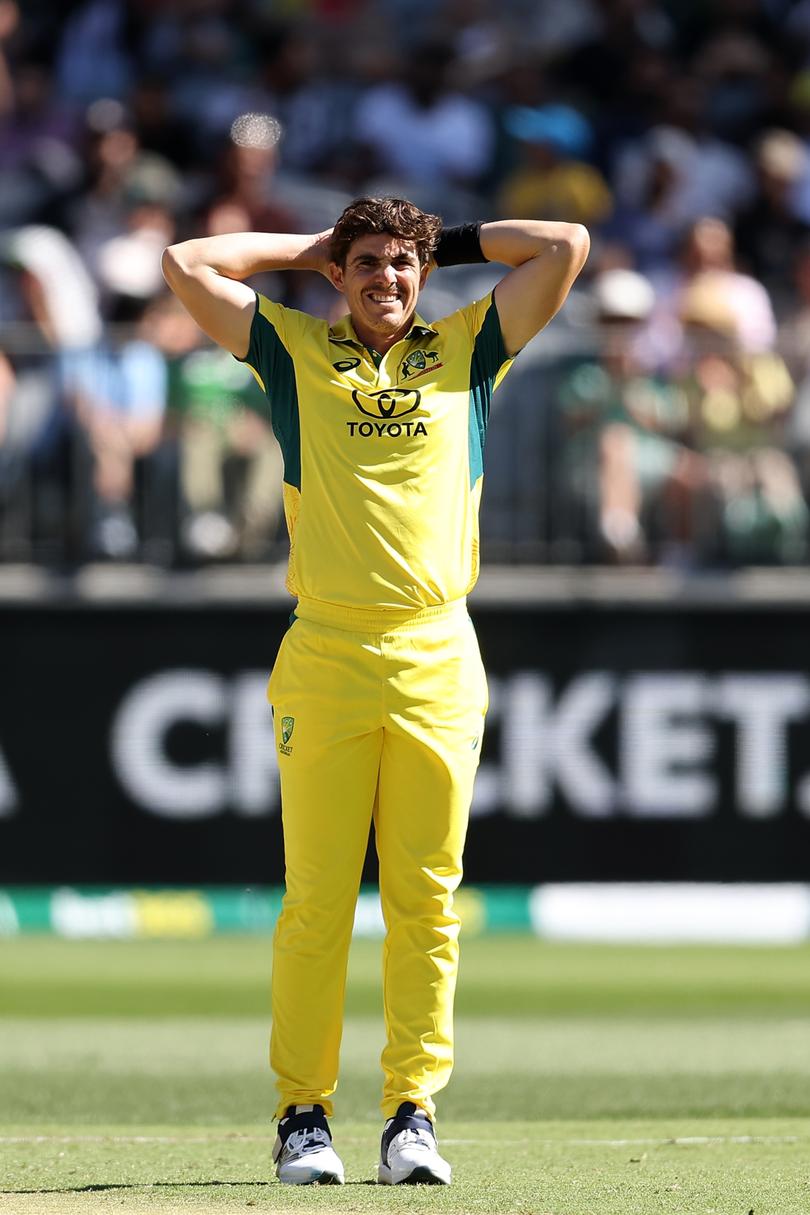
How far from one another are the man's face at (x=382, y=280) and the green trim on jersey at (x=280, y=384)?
22cm

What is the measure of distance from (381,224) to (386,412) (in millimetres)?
461

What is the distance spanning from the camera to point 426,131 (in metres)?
14.7

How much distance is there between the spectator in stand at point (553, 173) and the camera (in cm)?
1400

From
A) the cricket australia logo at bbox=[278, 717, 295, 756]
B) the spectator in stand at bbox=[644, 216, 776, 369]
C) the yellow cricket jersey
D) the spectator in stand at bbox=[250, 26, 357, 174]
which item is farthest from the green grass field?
the spectator in stand at bbox=[250, 26, 357, 174]

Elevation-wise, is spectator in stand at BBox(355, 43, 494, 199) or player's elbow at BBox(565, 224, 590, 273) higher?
spectator in stand at BBox(355, 43, 494, 199)

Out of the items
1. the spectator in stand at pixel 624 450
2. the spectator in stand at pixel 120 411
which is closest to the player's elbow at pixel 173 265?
the spectator in stand at pixel 120 411

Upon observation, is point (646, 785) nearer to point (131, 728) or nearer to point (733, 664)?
point (733, 664)

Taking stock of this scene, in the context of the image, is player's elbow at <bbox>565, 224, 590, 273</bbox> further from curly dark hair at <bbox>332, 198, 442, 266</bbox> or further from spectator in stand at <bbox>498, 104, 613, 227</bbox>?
spectator in stand at <bbox>498, 104, 613, 227</bbox>

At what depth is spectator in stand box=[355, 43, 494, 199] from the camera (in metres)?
14.6

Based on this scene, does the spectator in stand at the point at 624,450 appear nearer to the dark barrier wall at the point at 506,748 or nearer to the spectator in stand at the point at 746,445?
the spectator in stand at the point at 746,445

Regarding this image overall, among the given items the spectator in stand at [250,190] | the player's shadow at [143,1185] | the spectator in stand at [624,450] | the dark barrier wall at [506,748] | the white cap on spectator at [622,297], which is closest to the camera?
the player's shadow at [143,1185]

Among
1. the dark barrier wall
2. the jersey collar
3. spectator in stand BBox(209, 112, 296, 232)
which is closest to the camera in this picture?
the jersey collar

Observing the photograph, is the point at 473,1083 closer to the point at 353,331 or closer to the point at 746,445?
the point at 353,331

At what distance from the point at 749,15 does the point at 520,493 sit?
17.1 ft
